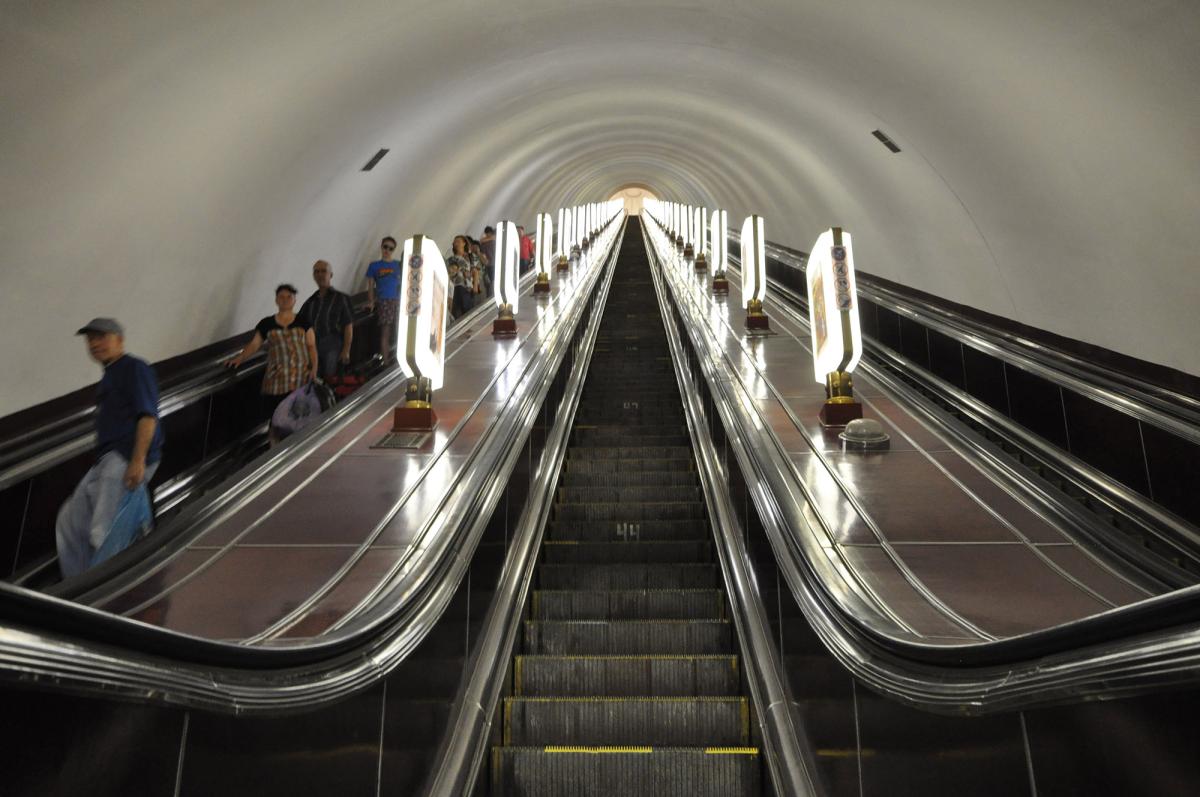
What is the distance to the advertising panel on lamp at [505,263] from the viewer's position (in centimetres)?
905

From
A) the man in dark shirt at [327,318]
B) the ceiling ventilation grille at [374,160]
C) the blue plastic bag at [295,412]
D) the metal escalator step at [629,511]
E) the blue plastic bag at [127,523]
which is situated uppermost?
the ceiling ventilation grille at [374,160]

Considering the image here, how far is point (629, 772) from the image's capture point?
3354 millimetres

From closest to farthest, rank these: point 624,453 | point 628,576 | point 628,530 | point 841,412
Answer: point 628,576, point 841,412, point 628,530, point 624,453

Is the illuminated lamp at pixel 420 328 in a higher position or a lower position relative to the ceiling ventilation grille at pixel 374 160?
lower

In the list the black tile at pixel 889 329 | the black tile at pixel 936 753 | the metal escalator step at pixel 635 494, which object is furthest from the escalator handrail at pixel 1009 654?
the black tile at pixel 889 329

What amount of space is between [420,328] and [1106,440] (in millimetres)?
4066

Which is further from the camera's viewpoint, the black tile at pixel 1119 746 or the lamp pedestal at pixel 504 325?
the lamp pedestal at pixel 504 325

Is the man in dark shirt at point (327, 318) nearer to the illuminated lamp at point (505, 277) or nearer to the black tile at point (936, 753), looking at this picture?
the illuminated lamp at point (505, 277)

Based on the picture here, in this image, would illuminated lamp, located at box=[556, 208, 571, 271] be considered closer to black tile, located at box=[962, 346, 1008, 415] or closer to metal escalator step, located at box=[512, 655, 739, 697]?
black tile, located at box=[962, 346, 1008, 415]

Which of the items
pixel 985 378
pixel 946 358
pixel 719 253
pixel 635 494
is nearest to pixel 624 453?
pixel 635 494

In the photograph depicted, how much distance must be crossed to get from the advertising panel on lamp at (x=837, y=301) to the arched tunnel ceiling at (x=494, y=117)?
166 cm

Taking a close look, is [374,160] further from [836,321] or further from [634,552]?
[836,321]

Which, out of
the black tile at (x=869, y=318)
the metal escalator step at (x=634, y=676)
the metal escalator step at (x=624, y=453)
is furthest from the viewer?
the black tile at (x=869, y=318)

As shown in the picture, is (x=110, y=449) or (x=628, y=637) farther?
(x=628, y=637)
